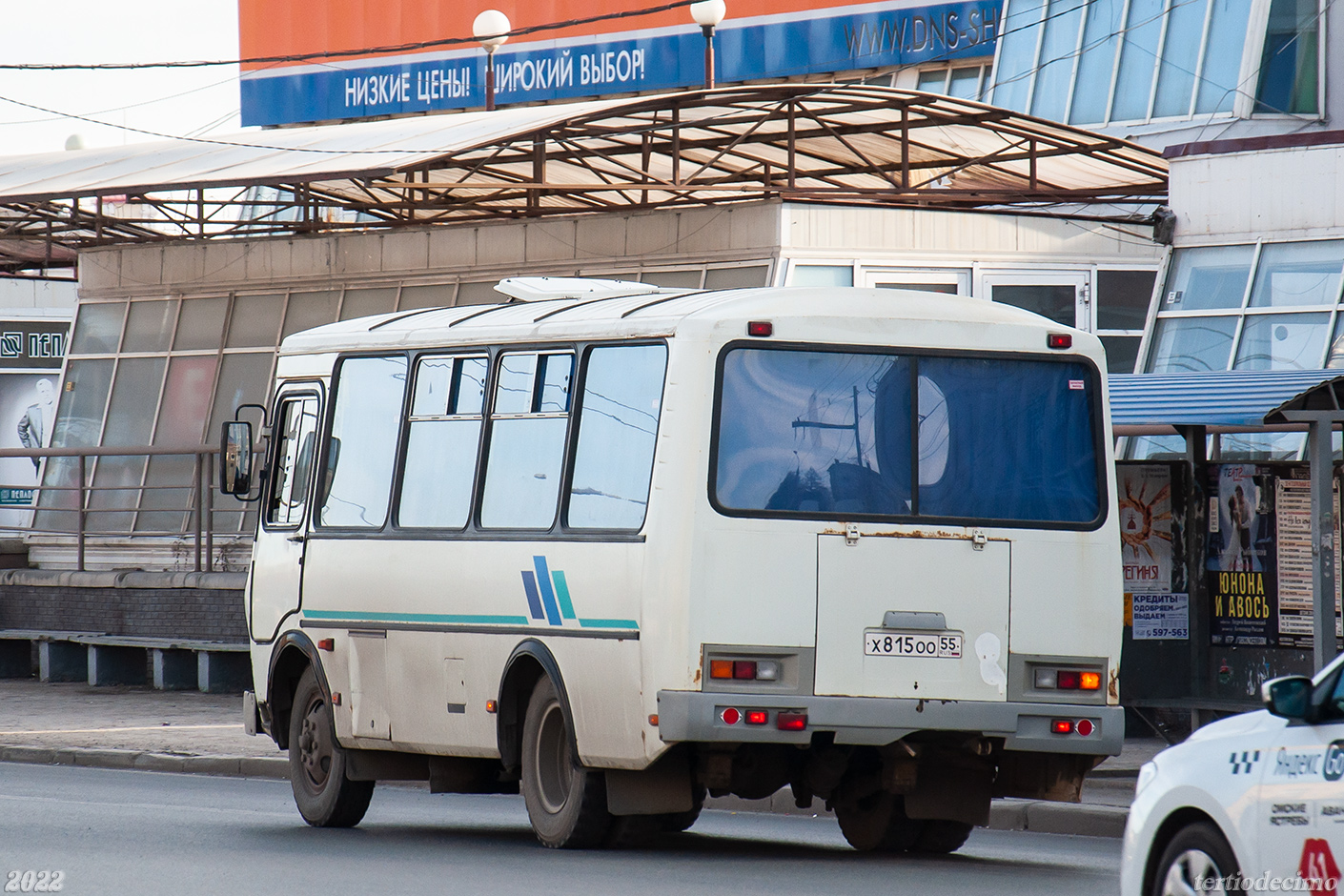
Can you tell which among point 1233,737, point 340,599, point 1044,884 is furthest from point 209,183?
point 1233,737

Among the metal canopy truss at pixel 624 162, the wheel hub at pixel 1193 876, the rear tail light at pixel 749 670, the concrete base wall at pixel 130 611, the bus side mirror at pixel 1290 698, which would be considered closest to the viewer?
the bus side mirror at pixel 1290 698

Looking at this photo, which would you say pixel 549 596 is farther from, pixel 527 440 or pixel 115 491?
pixel 115 491

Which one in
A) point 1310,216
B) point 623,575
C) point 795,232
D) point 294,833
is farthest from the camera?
point 795,232

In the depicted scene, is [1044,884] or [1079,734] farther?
[1079,734]

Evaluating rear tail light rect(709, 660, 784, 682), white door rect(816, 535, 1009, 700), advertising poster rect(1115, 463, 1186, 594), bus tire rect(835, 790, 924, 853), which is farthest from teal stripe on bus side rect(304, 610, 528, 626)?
advertising poster rect(1115, 463, 1186, 594)

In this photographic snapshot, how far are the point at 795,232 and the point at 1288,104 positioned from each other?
31.1 feet

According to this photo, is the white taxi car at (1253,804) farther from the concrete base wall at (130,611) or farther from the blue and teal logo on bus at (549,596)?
the concrete base wall at (130,611)

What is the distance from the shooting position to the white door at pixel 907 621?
35.6 feet

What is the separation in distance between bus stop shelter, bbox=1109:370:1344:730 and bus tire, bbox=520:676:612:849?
15.3ft

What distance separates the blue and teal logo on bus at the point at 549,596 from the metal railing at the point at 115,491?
48.3 feet

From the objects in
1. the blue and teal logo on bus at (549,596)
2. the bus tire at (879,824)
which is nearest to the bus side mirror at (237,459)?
the blue and teal logo on bus at (549,596)

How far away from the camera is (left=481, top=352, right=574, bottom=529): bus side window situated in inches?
466

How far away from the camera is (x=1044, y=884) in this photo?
33.9 ft

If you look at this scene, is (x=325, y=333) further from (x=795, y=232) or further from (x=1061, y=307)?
(x=1061, y=307)
